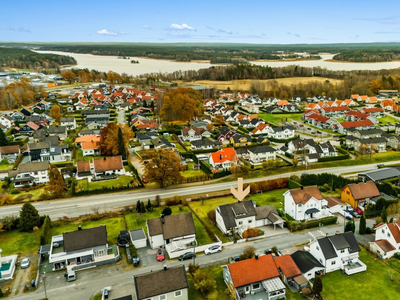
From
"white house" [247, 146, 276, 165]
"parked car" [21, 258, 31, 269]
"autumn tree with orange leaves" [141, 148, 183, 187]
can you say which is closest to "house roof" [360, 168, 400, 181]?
"white house" [247, 146, 276, 165]

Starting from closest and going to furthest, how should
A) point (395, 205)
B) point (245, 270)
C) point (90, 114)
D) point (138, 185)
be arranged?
point (245, 270)
point (395, 205)
point (138, 185)
point (90, 114)

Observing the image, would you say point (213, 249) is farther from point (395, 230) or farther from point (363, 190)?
point (363, 190)

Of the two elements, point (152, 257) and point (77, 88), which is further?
point (77, 88)

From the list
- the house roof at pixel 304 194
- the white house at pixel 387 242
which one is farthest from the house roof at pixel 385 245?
the house roof at pixel 304 194

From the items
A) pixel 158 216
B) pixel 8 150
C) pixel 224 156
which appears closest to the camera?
pixel 158 216

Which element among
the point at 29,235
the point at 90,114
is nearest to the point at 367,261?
the point at 29,235

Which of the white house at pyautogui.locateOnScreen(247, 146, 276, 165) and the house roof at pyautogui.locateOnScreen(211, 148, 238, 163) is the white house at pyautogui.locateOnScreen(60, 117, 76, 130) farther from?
the white house at pyautogui.locateOnScreen(247, 146, 276, 165)

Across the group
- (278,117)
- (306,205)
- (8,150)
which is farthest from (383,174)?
(8,150)

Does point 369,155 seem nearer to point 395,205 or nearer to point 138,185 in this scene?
point 395,205
